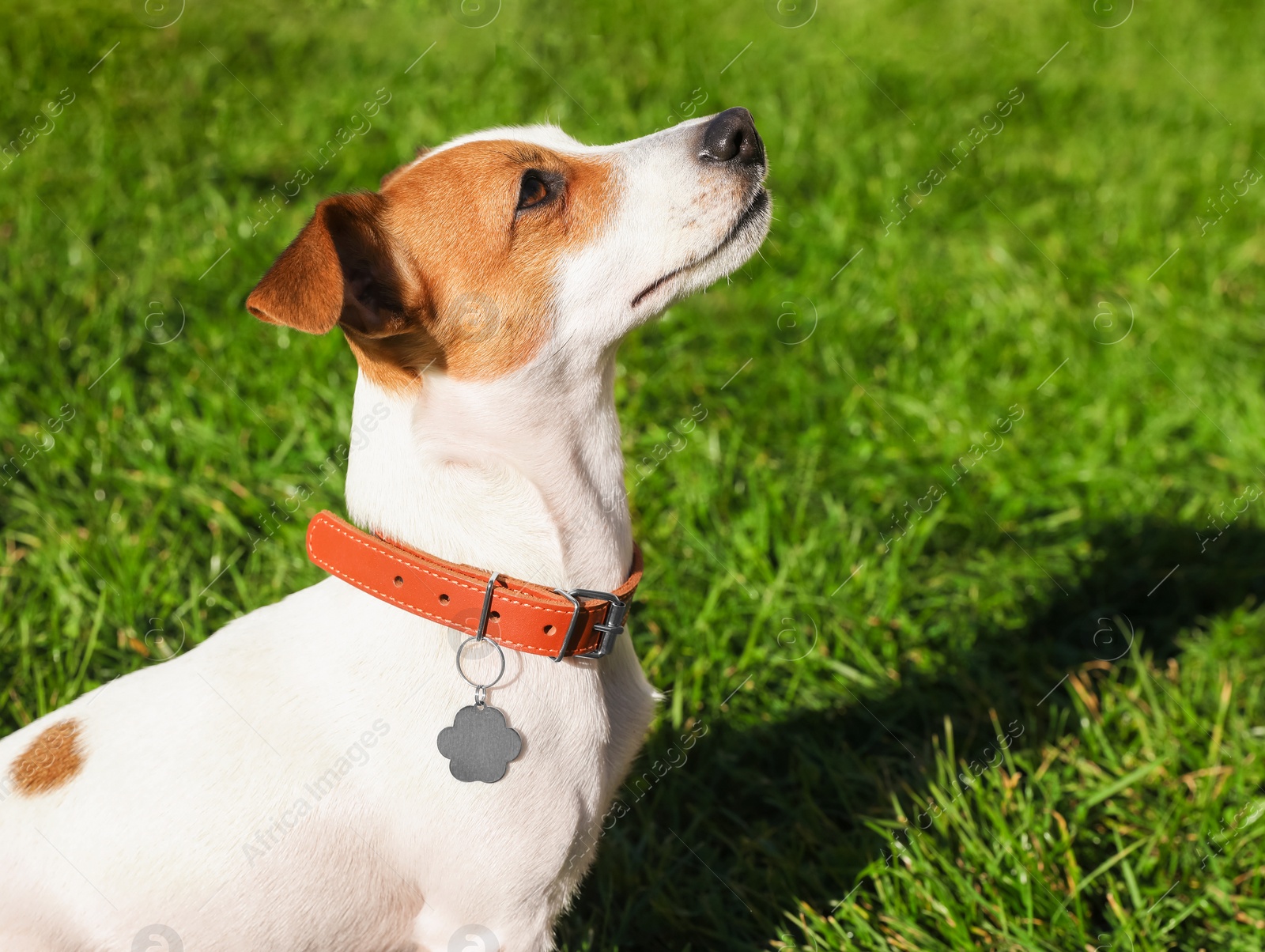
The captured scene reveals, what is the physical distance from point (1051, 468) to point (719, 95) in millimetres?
3125

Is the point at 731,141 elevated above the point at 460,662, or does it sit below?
above

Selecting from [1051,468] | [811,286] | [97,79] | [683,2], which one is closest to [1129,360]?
[1051,468]

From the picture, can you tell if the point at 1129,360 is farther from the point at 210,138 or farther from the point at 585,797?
the point at 210,138

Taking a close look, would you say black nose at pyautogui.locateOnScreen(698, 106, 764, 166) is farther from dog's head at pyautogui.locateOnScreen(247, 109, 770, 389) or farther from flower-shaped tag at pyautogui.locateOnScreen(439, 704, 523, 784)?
flower-shaped tag at pyautogui.locateOnScreen(439, 704, 523, 784)

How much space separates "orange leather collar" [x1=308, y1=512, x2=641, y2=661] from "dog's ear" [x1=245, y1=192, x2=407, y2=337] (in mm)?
457

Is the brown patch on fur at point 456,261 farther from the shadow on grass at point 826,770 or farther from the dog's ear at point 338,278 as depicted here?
the shadow on grass at point 826,770

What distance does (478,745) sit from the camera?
219 centimetres

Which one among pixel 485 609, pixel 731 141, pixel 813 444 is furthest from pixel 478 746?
pixel 813 444

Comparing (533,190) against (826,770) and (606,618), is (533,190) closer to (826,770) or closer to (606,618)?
(606,618)

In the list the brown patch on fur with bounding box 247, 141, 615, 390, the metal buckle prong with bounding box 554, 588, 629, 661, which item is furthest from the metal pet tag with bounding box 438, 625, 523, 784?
the brown patch on fur with bounding box 247, 141, 615, 390

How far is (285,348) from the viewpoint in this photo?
4652 mm

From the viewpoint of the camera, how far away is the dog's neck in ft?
7.50

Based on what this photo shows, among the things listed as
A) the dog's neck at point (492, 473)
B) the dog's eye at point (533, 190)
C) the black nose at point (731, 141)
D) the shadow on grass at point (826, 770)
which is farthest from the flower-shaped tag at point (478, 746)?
the black nose at point (731, 141)

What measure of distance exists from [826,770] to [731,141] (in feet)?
6.62
